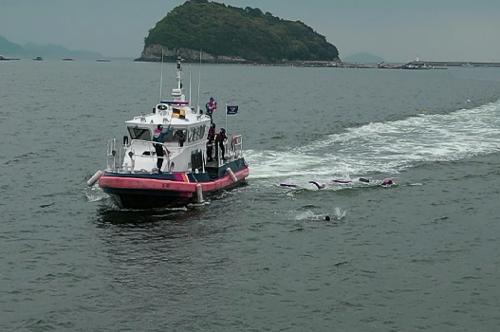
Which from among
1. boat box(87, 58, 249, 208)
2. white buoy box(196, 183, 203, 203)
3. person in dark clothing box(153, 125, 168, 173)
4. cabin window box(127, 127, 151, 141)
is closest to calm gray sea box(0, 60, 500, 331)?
white buoy box(196, 183, 203, 203)

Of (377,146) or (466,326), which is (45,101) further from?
(466,326)

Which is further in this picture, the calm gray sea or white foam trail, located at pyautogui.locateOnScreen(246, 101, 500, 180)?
white foam trail, located at pyautogui.locateOnScreen(246, 101, 500, 180)

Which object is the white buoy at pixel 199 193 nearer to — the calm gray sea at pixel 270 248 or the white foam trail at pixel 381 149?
the calm gray sea at pixel 270 248

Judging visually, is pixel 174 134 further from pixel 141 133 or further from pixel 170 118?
pixel 141 133

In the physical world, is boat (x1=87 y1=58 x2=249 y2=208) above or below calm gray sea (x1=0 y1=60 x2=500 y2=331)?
above

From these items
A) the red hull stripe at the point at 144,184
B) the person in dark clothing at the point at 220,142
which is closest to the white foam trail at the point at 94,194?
the red hull stripe at the point at 144,184

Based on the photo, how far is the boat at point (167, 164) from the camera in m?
31.7

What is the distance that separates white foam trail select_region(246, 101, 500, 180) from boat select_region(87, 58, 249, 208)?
5025 mm

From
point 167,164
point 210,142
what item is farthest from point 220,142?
point 167,164

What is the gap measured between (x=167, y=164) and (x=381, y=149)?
21722mm

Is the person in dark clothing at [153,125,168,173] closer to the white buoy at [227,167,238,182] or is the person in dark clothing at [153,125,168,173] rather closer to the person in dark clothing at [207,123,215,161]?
the person in dark clothing at [207,123,215,161]

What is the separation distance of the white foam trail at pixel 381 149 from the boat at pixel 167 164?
16.5ft

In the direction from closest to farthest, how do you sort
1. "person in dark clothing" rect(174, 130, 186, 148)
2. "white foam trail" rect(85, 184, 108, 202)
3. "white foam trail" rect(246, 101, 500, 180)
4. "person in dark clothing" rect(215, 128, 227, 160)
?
1. "person in dark clothing" rect(174, 130, 186, 148)
2. "white foam trail" rect(85, 184, 108, 202)
3. "person in dark clothing" rect(215, 128, 227, 160)
4. "white foam trail" rect(246, 101, 500, 180)

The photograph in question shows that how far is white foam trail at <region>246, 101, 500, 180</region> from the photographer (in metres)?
42.9
